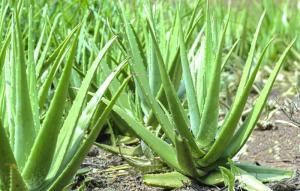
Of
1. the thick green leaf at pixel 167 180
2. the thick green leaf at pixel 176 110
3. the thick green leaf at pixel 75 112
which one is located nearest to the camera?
the thick green leaf at pixel 75 112

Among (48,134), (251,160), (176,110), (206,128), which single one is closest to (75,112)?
(48,134)

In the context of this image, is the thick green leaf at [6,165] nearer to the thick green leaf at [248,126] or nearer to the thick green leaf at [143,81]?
the thick green leaf at [143,81]

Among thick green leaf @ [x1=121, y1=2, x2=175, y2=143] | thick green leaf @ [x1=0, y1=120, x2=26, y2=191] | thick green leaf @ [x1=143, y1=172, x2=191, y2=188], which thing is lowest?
thick green leaf @ [x1=143, y1=172, x2=191, y2=188]

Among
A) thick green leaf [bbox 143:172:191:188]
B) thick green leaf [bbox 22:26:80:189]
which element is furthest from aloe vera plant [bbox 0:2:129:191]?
thick green leaf [bbox 143:172:191:188]

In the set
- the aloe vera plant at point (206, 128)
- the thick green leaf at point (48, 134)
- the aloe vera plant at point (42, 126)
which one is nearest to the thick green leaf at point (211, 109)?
the aloe vera plant at point (206, 128)

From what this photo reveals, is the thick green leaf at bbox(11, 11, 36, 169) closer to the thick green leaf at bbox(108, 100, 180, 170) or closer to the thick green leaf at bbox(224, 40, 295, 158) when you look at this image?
the thick green leaf at bbox(108, 100, 180, 170)
